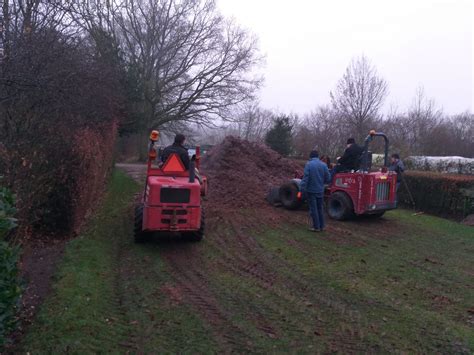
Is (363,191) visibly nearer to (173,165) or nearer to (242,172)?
(173,165)

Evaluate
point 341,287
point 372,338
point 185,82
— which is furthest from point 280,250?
point 185,82

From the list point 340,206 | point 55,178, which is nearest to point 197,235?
point 55,178

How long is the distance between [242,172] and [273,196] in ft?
7.68

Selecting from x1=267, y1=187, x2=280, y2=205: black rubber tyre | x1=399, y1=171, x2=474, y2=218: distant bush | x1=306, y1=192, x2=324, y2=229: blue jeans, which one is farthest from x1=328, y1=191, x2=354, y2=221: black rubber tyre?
x1=399, y1=171, x2=474, y2=218: distant bush

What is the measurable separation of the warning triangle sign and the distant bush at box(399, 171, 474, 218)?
29.4 ft

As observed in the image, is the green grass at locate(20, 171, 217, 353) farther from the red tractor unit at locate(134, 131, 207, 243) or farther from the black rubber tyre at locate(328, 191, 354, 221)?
the black rubber tyre at locate(328, 191, 354, 221)

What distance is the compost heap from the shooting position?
13.9 m

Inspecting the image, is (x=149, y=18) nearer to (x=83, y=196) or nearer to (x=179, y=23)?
(x=179, y=23)

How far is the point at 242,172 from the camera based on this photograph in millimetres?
15805

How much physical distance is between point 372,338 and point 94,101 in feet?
38.8

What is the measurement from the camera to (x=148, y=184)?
842 cm

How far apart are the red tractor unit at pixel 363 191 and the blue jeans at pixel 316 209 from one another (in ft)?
2.97

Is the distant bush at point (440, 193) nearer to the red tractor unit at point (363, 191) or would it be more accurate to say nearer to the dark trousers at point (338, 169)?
the red tractor unit at point (363, 191)

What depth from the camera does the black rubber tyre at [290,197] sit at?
13016mm
